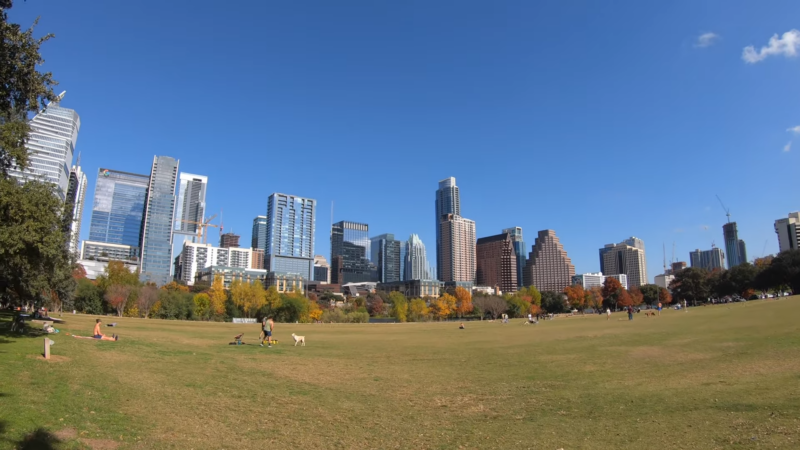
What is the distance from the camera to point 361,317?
401 feet

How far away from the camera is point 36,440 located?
398 inches

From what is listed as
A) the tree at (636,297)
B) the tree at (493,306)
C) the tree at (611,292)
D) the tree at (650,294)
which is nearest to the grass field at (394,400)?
the tree at (493,306)

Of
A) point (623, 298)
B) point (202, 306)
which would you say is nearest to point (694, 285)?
point (623, 298)

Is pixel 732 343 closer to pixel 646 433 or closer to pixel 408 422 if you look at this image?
pixel 646 433

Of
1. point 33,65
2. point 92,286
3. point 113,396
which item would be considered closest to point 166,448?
point 113,396

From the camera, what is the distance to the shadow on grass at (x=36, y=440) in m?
9.70

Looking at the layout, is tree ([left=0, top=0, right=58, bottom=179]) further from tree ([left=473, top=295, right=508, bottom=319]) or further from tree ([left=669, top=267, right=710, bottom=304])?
tree ([left=669, top=267, right=710, bottom=304])

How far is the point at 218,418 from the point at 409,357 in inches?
733

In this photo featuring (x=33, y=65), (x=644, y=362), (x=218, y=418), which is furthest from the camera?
(x=644, y=362)

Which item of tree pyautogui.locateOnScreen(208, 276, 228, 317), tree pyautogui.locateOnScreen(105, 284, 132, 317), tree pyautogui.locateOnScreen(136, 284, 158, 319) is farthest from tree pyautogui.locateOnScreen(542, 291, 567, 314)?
tree pyautogui.locateOnScreen(105, 284, 132, 317)

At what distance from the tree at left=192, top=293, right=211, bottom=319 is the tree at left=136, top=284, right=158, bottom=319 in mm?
11718

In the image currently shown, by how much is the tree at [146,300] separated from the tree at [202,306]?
11.7 meters

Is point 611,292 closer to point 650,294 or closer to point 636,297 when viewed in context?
point 636,297

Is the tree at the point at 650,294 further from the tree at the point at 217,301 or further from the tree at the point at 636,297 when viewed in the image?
the tree at the point at 217,301
